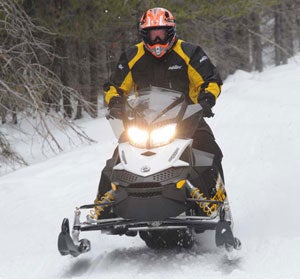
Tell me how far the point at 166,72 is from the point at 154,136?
91 centimetres

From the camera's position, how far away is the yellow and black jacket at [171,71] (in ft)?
16.9

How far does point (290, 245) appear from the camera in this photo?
4918mm

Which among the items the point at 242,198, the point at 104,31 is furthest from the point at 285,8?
the point at 242,198

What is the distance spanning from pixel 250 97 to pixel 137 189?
41.7ft

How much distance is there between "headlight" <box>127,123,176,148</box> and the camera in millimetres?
4480

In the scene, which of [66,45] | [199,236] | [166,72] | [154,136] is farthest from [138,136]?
[66,45]

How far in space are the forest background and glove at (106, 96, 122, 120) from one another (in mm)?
5371

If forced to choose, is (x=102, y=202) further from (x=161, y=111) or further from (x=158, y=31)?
(x=158, y=31)

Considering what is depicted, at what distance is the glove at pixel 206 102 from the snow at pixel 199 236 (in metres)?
1.13

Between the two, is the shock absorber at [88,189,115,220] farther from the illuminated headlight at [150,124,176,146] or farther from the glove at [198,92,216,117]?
Result: the glove at [198,92,216,117]

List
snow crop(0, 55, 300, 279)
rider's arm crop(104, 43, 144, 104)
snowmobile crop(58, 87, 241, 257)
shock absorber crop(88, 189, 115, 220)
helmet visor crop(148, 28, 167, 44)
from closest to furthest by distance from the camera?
snowmobile crop(58, 87, 241, 257) → snow crop(0, 55, 300, 279) → shock absorber crop(88, 189, 115, 220) → helmet visor crop(148, 28, 167, 44) → rider's arm crop(104, 43, 144, 104)

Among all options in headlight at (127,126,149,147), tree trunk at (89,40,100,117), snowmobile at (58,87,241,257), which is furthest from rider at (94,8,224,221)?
tree trunk at (89,40,100,117)

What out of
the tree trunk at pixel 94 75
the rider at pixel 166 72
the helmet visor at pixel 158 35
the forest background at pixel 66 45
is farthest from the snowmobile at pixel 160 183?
the tree trunk at pixel 94 75

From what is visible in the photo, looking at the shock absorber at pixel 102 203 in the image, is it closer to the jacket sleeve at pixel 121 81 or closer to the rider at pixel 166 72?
the rider at pixel 166 72
